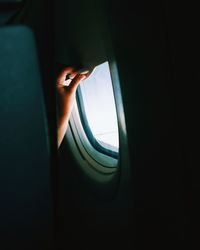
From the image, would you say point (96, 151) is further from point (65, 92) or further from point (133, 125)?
point (133, 125)

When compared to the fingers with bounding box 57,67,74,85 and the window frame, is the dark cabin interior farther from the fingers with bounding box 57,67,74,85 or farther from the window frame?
the fingers with bounding box 57,67,74,85

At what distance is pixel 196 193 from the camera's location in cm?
70

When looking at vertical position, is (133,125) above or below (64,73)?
below

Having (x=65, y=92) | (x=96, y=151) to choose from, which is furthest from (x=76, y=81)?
(x=96, y=151)

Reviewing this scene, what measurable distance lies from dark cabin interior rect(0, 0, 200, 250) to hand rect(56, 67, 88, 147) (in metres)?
0.38

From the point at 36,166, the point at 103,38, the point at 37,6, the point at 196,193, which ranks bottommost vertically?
the point at 196,193

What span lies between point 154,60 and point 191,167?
11.2 inches

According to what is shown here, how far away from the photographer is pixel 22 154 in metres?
0.80

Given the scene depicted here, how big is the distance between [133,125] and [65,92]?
0.60 m

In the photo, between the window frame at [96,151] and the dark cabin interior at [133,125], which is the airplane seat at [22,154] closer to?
the dark cabin interior at [133,125]

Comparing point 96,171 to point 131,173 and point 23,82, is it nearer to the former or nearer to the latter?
point 131,173

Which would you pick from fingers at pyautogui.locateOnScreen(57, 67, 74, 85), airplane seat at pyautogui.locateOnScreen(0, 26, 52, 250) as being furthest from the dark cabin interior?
fingers at pyautogui.locateOnScreen(57, 67, 74, 85)

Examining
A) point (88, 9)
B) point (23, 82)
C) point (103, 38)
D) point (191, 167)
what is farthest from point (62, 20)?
point (191, 167)

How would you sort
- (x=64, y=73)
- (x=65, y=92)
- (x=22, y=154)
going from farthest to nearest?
(x=65, y=92) < (x=64, y=73) < (x=22, y=154)
